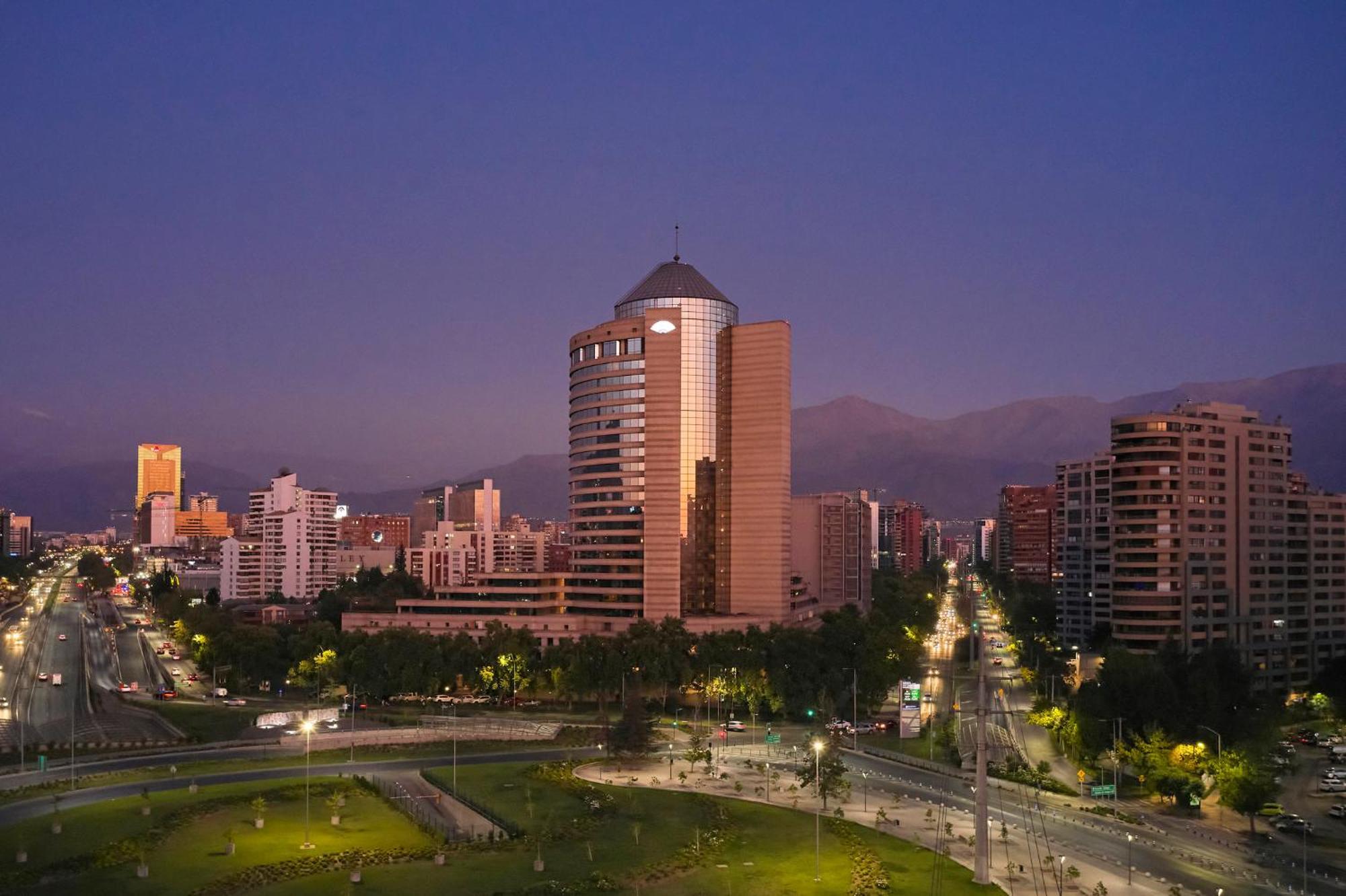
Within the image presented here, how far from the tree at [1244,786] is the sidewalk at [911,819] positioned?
1100 cm

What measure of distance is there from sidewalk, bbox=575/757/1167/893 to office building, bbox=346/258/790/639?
122ft

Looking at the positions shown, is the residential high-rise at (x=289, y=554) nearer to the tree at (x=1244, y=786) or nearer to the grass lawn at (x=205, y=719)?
the grass lawn at (x=205, y=719)

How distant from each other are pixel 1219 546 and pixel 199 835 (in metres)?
84.9

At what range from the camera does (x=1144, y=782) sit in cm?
5797

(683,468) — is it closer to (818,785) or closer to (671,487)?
(671,487)

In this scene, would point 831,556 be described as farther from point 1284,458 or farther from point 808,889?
point 808,889

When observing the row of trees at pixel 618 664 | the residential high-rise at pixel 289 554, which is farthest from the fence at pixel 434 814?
the residential high-rise at pixel 289 554

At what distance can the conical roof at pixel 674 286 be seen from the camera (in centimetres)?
11281

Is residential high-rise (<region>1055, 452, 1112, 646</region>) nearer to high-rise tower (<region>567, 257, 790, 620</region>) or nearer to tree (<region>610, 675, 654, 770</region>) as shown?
high-rise tower (<region>567, 257, 790, 620</region>)

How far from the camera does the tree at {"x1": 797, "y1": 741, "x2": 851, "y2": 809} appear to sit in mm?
53719

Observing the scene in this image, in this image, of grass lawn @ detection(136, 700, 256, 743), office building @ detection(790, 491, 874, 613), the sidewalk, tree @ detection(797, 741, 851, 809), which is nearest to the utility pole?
the sidewalk

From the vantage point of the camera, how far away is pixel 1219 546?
9600cm

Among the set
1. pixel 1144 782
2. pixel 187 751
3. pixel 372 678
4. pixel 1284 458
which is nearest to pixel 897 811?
pixel 1144 782

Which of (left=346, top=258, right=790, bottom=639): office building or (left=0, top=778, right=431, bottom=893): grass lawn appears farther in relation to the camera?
(left=346, top=258, right=790, bottom=639): office building
